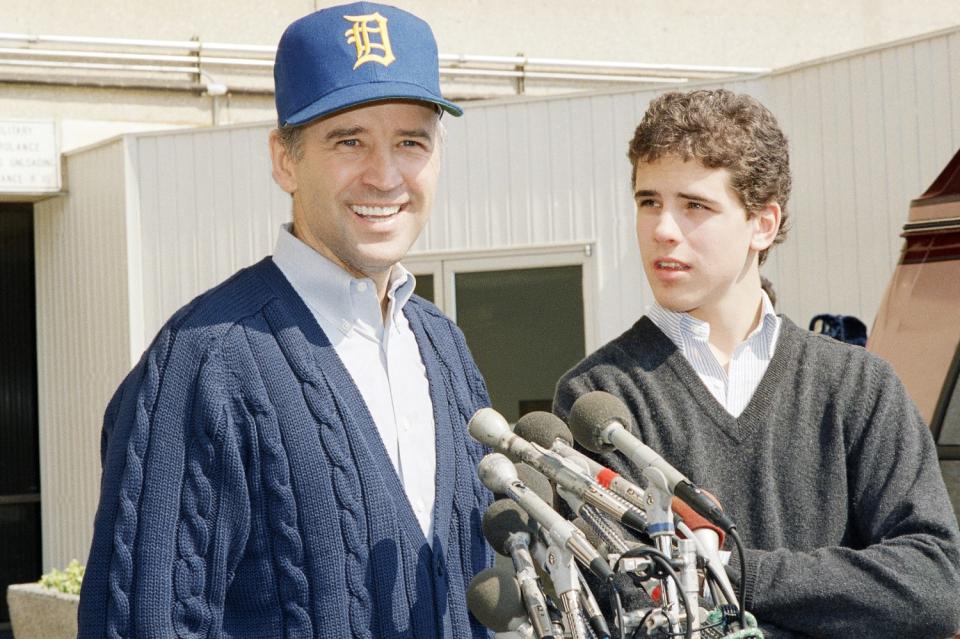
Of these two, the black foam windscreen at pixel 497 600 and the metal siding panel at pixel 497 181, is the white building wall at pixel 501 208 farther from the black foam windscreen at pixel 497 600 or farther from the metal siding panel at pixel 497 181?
the black foam windscreen at pixel 497 600

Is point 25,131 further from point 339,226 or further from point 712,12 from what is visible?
point 339,226

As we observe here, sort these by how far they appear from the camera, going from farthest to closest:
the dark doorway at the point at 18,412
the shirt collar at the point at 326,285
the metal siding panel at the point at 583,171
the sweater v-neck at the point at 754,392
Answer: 1. the dark doorway at the point at 18,412
2. the metal siding panel at the point at 583,171
3. the sweater v-neck at the point at 754,392
4. the shirt collar at the point at 326,285

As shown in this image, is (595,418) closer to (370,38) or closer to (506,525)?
(506,525)

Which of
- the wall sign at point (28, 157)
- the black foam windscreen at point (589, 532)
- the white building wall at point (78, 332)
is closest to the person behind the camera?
the black foam windscreen at point (589, 532)

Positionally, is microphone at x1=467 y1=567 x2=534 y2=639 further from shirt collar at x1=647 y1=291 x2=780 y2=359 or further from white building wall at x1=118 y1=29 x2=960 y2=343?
white building wall at x1=118 y1=29 x2=960 y2=343

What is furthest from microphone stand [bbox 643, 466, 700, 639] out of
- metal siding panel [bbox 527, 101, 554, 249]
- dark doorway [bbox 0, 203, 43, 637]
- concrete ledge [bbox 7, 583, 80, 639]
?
dark doorway [bbox 0, 203, 43, 637]

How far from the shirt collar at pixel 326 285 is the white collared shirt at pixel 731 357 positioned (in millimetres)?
582

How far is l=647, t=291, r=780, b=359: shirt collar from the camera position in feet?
8.57

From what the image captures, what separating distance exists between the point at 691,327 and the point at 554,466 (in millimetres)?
776

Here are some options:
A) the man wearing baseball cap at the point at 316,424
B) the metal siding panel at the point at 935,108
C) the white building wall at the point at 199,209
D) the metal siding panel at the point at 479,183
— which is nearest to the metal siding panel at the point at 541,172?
the metal siding panel at the point at 479,183

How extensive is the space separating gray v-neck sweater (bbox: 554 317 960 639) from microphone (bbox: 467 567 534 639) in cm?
56

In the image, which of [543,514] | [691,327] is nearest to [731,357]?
[691,327]

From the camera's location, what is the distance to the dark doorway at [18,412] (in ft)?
35.8

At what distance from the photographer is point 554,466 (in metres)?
1.92
